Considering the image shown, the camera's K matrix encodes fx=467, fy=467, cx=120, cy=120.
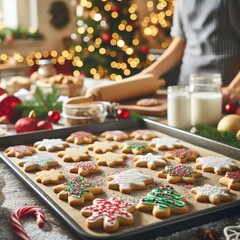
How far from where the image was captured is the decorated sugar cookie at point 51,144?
1.50 m

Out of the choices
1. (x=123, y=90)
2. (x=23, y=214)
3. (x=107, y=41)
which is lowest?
(x=23, y=214)

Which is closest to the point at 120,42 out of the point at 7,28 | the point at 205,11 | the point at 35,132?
the point at 7,28

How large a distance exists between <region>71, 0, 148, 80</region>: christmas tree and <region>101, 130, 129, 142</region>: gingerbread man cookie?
386 cm

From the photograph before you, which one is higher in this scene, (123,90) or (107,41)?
(107,41)

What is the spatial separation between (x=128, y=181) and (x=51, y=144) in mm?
449

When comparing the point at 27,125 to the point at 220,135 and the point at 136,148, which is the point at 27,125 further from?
the point at 220,135

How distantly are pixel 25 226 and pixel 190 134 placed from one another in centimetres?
76

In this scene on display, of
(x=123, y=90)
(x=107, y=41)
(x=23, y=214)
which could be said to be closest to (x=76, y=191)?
(x=23, y=214)

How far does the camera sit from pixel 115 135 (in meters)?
1.64

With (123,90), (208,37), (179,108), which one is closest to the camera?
(179,108)

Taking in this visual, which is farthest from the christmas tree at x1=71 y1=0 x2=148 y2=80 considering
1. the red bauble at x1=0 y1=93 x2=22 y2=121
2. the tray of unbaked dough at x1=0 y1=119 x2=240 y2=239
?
the tray of unbaked dough at x1=0 y1=119 x2=240 y2=239

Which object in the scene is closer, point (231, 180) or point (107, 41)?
point (231, 180)

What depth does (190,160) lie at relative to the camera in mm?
1387

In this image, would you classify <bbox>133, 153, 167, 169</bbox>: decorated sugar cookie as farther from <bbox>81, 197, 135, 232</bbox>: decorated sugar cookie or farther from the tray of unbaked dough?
<bbox>81, 197, 135, 232</bbox>: decorated sugar cookie
